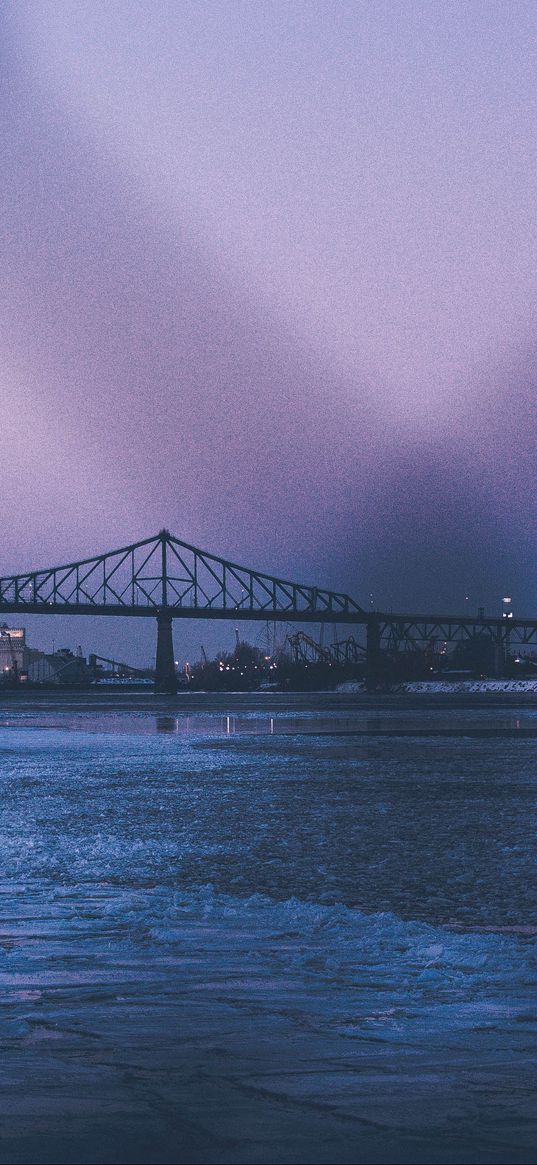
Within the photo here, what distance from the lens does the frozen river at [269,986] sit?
13.5ft

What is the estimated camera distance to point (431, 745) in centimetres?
2984

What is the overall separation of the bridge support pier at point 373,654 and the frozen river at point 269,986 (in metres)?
133

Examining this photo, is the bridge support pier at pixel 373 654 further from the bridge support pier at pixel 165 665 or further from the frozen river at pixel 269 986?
the frozen river at pixel 269 986

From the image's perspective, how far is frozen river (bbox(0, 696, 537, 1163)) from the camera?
413 cm

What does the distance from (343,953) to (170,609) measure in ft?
464

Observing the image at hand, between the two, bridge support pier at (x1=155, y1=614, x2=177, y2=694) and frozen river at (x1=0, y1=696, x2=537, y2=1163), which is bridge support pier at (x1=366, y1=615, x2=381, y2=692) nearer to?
bridge support pier at (x1=155, y1=614, x2=177, y2=694)

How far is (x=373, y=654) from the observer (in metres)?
153

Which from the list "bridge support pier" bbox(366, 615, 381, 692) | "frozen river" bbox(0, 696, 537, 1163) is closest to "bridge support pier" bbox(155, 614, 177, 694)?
"bridge support pier" bbox(366, 615, 381, 692)

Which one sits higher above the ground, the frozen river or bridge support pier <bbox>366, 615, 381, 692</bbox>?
bridge support pier <bbox>366, 615, 381, 692</bbox>

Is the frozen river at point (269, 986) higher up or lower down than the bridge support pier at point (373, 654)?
lower down

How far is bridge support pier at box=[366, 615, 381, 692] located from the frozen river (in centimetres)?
13284

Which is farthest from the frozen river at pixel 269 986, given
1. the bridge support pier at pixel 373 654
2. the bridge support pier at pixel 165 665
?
the bridge support pier at pixel 373 654

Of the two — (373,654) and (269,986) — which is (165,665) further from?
(269,986)

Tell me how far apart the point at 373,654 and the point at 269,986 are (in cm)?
14720
